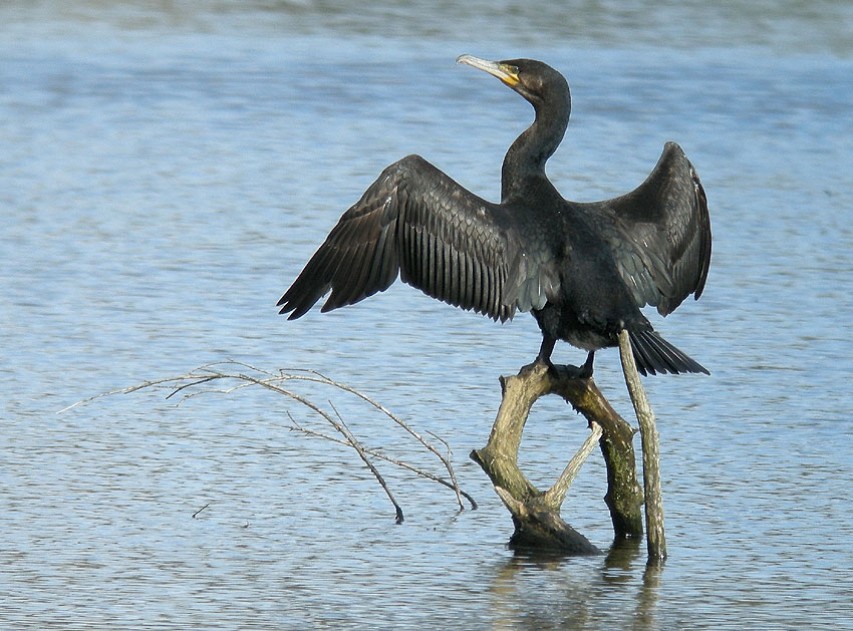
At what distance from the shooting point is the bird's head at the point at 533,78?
6672 mm

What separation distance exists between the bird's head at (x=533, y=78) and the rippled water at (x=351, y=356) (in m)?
1.45

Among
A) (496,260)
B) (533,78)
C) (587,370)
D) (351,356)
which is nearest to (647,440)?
(587,370)

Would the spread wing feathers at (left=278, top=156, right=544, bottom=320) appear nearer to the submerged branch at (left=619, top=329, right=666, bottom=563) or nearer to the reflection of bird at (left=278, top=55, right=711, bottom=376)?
the reflection of bird at (left=278, top=55, right=711, bottom=376)

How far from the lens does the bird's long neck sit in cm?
652

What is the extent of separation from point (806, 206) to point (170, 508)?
706 centimetres

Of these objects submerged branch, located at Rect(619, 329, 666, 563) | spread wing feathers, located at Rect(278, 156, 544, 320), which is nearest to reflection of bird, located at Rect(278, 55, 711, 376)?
spread wing feathers, located at Rect(278, 156, 544, 320)

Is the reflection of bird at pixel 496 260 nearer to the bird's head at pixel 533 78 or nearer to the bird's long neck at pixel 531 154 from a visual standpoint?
the bird's long neck at pixel 531 154

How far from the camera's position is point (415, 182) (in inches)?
247

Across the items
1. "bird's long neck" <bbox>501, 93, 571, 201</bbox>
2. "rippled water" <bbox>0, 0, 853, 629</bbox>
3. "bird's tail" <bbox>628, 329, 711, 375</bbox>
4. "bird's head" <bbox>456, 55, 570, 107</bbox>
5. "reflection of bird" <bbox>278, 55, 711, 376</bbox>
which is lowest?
"rippled water" <bbox>0, 0, 853, 629</bbox>

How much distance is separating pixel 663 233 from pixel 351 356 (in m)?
2.42

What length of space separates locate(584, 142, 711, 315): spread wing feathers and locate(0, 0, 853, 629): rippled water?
0.83 meters

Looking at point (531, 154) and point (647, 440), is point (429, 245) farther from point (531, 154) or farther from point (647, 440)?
point (647, 440)

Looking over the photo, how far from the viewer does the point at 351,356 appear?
345 inches

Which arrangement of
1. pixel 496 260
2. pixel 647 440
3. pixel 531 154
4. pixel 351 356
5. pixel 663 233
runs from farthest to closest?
pixel 351 356, pixel 663 233, pixel 531 154, pixel 496 260, pixel 647 440
